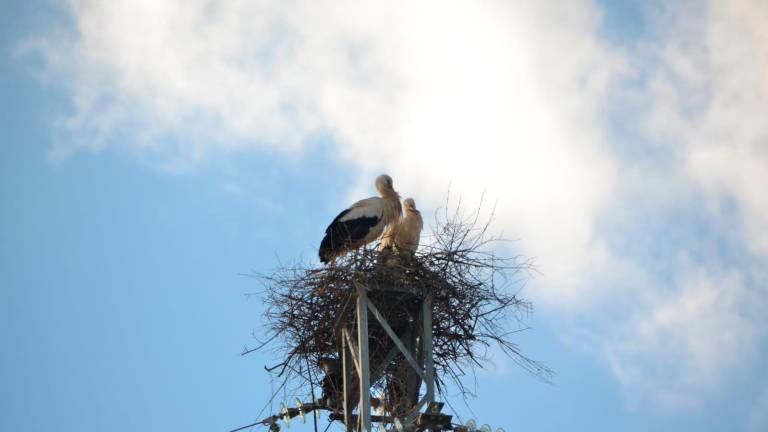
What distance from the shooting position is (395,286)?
34.0 feet

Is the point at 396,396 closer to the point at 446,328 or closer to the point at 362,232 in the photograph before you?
the point at 446,328

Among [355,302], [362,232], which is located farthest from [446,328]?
[362,232]

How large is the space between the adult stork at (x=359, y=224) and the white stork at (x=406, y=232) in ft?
0.52

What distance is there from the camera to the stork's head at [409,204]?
12864mm

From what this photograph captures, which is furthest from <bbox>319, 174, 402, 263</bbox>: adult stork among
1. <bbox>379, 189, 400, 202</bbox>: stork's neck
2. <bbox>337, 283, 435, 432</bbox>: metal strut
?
<bbox>337, 283, 435, 432</bbox>: metal strut

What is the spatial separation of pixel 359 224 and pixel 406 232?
61 centimetres

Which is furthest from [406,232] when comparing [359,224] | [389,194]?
[389,194]

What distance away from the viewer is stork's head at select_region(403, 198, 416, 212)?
12.9m

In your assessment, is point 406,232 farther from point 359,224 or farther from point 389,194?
point 389,194

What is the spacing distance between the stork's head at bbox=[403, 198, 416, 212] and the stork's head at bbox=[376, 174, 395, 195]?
0.37 m

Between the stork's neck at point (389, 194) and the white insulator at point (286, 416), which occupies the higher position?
the stork's neck at point (389, 194)

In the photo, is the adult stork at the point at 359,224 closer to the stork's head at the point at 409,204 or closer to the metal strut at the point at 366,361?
the stork's head at the point at 409,204

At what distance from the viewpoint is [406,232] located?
487 inches

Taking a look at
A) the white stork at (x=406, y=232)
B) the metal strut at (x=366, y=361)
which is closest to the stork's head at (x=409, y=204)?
the white stork at (x=406, y=232)
